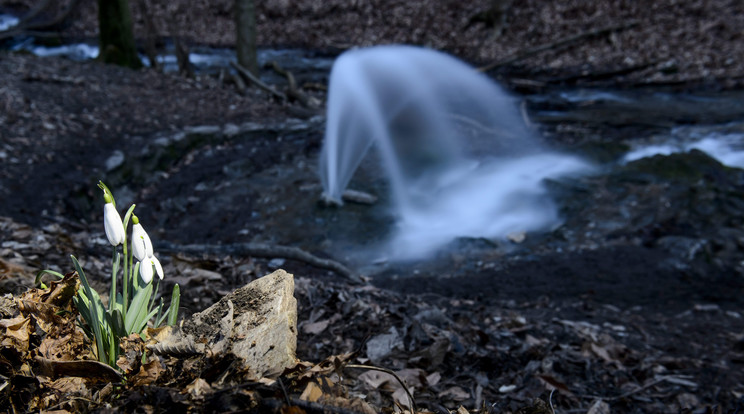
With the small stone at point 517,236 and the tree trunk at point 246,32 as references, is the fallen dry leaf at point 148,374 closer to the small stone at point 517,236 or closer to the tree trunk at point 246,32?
the small stone at point 517,236

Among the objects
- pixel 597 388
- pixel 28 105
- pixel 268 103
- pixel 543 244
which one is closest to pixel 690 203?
pixel 543 244

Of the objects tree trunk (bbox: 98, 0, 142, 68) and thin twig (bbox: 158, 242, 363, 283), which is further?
tree trunk (bbox: 98, 0, 142, 68)

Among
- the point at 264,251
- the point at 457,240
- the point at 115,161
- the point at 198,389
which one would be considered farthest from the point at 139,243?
the point at 115,161

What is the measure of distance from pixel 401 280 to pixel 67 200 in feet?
12.8

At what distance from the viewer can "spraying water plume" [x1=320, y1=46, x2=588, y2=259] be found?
6933 mm

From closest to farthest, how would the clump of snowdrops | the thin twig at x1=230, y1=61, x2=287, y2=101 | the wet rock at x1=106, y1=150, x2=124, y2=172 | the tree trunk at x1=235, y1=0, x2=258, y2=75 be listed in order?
1. the clump of snowdrops
2. the wet rock at x1=106, y1=150, x2=124, y2=172
3. the thin twig at x1=230, y1=61, x2=287, y2=101
4. the tree trunk at x1=235, y1=0, x2=258, y2=75

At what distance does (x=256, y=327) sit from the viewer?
192 cm

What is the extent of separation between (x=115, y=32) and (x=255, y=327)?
11.2 metres

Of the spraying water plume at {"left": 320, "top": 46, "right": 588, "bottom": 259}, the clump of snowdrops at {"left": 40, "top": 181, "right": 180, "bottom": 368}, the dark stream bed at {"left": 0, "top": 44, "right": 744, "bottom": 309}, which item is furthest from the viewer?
the spraying water plume at {"left": 320, "top": 46, "right": 588, "bottom": 259}

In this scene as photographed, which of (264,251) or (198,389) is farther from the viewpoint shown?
(264,251)

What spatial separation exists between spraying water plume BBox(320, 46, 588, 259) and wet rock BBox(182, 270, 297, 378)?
4.02 m

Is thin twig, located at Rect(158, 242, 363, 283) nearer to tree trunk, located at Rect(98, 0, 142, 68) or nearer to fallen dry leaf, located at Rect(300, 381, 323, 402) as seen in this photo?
fallen dry leaf, located at Rect(300, 381, 323, 402)

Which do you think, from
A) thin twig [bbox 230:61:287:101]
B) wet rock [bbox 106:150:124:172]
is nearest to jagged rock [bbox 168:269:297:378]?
wet rock [bbox 106:150:124:172]

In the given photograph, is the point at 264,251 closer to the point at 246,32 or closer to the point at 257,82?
the point at 257,82
